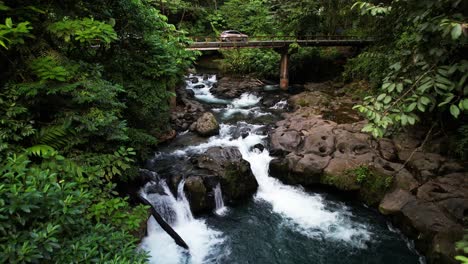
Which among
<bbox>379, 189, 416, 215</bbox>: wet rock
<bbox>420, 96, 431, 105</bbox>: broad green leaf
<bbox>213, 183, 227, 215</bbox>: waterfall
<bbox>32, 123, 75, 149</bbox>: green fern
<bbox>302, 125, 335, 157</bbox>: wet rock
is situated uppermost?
<bbox>420, 96, 431, 105</bbox>: broad green leaf

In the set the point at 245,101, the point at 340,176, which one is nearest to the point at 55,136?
the point at 340,176

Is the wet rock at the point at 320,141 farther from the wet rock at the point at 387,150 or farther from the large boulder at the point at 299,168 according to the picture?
the wet rock at the point at 387,150

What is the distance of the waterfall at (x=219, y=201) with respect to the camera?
8.67 m

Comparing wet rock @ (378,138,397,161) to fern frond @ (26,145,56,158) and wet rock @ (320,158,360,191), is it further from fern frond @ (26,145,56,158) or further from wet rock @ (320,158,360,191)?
fern frond @ (26,145,56,158)

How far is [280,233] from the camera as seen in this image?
794cm

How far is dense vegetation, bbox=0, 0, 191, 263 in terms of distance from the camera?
2633 millimetres

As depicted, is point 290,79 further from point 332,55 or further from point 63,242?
point 63,242

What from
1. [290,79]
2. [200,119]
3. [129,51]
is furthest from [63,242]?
[290,79]

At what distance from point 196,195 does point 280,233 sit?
8.45 feet

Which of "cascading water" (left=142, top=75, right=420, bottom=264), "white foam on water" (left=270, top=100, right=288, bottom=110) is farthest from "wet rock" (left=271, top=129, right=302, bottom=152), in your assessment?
"white foam on water" (left=270, top=100, right=288, bottom=110)

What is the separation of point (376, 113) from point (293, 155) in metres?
7.17

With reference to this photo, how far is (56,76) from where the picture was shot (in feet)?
14.0

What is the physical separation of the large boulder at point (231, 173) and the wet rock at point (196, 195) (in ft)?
2.50

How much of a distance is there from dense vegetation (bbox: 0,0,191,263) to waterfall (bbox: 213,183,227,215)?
107 inches
